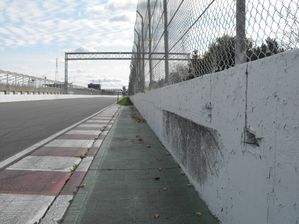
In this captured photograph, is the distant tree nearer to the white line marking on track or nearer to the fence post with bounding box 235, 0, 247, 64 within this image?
the fence post with bounding box 235, 0, 247, 64

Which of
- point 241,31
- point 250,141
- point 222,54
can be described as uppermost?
point 241,31

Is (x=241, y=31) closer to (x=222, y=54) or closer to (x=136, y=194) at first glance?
(x=222, y=54)

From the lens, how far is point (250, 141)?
10.9 feet

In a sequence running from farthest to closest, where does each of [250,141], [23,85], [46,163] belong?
[23,85] < [46,163] < [250,141]

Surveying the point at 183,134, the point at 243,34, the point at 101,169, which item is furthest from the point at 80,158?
the point at 243,34

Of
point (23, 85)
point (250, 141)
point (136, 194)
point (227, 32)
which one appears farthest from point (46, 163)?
point (23, 85)

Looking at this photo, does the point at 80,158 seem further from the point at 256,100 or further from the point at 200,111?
the point at 256,100

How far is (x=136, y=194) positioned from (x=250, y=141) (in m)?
2.44

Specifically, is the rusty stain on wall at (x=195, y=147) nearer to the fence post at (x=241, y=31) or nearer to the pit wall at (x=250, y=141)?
the pit wall at (x=250, y=141)

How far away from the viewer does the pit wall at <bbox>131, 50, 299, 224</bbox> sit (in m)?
2.65

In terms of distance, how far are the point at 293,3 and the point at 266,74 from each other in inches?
18.5

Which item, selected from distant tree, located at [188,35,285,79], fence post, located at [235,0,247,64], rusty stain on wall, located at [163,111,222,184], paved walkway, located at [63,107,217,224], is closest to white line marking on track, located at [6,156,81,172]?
paved walkway, located at [63,107,217,224]

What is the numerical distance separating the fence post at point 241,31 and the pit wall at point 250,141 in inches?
6.5

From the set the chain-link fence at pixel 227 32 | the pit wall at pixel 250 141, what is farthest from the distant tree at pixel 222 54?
the pit wall at pixel 250 141
